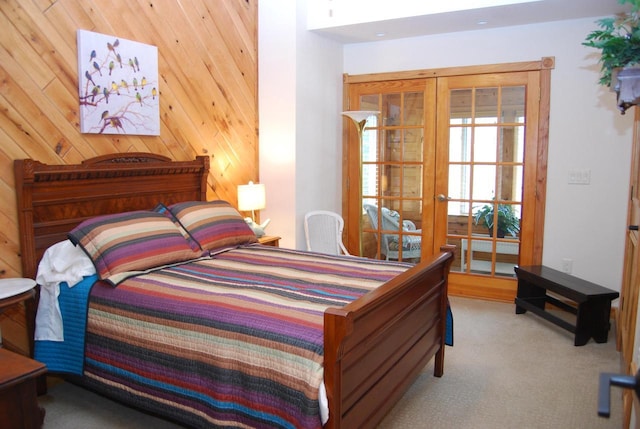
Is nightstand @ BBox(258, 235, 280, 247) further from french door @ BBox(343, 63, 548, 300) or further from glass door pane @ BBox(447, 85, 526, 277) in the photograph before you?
glass door pane @ BBox(447, 85, 526, 277)

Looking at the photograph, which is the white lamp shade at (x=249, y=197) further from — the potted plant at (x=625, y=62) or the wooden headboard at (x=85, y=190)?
the potted plant at (x=625, y=62)

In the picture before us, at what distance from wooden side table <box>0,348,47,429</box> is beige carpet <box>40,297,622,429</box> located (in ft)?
1.98

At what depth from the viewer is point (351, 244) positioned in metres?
5.25

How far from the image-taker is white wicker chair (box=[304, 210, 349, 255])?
4652 millimetres

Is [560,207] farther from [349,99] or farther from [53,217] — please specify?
[53,217]

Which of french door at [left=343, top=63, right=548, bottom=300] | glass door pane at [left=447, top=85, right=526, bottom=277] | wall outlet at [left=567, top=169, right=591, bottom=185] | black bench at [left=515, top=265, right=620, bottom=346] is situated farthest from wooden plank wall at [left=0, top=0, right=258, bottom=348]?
wall outlet at [left=567, top=169, right=591, bottom=185]

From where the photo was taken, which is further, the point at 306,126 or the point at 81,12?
the point at 306,126

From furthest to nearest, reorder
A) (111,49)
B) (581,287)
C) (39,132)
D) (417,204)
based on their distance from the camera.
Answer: (417,204) < (581,287) < (111,49) < (39,132)

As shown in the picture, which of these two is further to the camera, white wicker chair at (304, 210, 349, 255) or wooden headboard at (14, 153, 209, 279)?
white wicker chair at (304, 210, 349, 255)

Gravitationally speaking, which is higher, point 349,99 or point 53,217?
point 349,99

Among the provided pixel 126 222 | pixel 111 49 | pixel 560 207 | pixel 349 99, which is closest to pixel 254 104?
pixel 349 99

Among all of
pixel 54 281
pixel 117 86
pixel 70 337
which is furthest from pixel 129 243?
pixel 117 86

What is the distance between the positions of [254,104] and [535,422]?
3298 mm

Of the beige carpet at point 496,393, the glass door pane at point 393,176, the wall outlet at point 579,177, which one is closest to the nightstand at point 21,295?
the beige carpet at point 496,393
